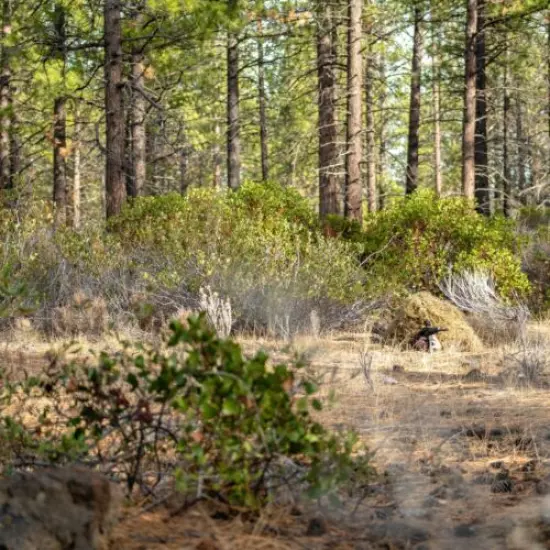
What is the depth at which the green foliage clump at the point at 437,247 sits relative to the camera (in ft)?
37.4

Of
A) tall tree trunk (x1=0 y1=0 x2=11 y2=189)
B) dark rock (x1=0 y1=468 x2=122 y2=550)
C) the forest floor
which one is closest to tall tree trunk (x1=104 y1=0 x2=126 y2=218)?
tall tree trunk (x1=0 y1=0 x2=11 y2=189)

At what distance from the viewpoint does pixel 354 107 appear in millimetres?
16469

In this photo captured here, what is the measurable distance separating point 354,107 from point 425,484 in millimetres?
13037

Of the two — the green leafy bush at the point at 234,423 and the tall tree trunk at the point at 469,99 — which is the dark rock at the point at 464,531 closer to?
the green leafy bush at the point at 234,423

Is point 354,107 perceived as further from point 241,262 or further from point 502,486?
point 502,486

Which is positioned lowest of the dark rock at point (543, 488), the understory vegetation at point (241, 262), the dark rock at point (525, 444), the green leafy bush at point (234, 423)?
the dark rock at point (543, 488)

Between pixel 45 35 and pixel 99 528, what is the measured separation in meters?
12.2

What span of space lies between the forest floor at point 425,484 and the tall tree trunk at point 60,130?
7.07 meters

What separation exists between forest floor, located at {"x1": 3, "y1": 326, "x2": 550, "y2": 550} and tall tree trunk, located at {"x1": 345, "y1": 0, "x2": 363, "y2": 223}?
937cm

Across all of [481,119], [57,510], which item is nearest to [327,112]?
[481,119]

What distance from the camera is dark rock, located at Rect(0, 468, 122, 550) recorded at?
275 centimetres

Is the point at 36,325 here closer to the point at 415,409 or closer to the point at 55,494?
the point at 415,409

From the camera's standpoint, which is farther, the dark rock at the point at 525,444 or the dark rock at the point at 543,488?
the dark rock at the point at 525,444

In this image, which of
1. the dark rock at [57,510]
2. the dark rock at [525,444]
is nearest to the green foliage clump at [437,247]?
the dark rock at [525,444]
